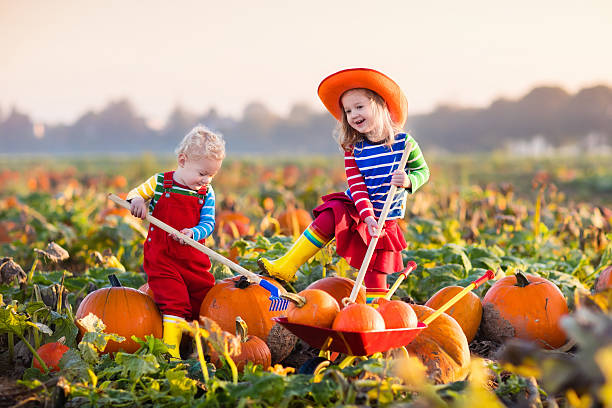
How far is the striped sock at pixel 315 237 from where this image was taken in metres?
3.59

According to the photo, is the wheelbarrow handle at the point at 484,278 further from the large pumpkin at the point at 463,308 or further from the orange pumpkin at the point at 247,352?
the orange pumpkin at the point at 247,352

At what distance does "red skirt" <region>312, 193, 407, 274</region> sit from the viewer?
3488mm

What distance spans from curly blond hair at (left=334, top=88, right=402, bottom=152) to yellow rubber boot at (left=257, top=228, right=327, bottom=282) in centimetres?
56

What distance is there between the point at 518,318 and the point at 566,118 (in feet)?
313

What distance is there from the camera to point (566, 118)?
299 ft

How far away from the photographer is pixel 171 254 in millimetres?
3525

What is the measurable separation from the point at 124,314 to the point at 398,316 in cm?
150

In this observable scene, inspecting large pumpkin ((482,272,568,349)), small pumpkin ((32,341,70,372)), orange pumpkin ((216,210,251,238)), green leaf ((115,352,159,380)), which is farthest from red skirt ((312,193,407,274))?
orange pumpkin ((216,210,251,238))

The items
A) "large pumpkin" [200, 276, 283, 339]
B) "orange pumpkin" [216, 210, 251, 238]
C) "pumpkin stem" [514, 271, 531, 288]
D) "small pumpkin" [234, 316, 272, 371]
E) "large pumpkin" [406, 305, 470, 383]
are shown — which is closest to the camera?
"large pumpkin" [406, 305, 470, 383]

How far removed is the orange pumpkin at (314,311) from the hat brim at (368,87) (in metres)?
1.25

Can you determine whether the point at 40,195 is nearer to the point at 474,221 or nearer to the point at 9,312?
the point at 474,221

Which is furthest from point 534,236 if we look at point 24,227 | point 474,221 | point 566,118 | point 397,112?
point 566,118

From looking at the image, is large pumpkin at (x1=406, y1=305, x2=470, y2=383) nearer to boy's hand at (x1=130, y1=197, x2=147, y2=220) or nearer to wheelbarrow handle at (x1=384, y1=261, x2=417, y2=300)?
wheelbarrow handle at (x1=384, y1=261, x2=417, y2=300)

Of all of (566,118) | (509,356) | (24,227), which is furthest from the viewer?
(566,118)
